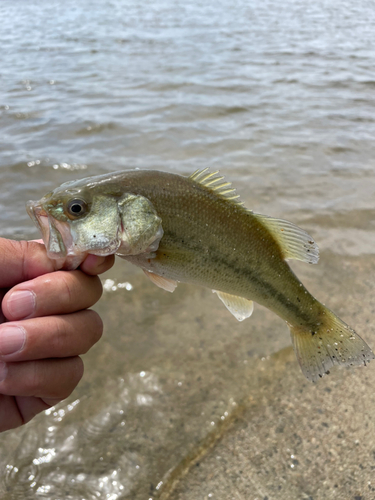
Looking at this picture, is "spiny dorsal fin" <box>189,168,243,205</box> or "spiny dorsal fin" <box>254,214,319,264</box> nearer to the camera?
"spiny dorsal fin" <box>189,168,243,205</box>

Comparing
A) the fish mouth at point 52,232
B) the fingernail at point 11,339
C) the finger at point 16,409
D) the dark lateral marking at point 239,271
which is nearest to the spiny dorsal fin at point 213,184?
the dark lateral marking at point 239,271

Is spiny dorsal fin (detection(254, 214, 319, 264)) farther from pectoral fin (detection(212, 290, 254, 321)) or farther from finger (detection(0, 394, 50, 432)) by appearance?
finger (detection(0, 394, 50, 432))

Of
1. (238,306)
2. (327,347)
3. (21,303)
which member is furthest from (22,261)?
(327,347)

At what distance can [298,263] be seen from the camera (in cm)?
449

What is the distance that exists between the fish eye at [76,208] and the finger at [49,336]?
519 millimetres

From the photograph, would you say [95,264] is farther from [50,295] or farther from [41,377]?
[41,377]

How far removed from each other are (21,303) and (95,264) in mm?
379

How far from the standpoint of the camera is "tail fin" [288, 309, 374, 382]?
2.26 m

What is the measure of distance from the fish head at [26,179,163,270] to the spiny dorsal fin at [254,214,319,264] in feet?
2.32

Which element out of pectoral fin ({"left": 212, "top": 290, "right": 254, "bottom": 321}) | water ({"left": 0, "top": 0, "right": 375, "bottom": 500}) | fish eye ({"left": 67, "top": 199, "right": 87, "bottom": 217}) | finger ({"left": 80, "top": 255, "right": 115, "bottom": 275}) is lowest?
water ({"left": 0, "top": 0, "right": 375, "bottom": 500})

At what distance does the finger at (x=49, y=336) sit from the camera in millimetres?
1720

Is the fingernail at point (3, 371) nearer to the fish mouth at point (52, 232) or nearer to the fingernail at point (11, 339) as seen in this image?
the fingernail at point (11, 339)

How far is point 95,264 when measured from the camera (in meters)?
1.91

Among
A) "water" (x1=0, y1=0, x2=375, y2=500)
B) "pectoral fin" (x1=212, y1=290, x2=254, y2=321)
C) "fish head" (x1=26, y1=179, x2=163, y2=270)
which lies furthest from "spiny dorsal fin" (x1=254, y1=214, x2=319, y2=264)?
"water" (x1=0, y1=0, x2=375, y2=500)
